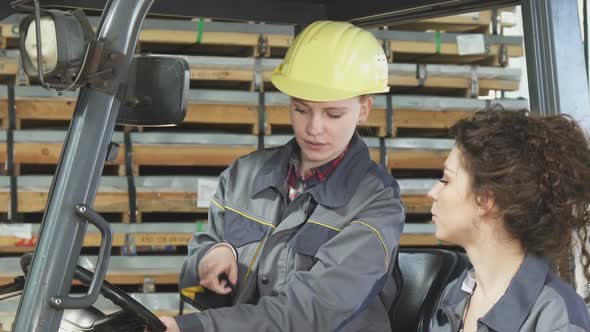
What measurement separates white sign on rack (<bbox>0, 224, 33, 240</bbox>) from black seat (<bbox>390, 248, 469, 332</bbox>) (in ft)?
11.2

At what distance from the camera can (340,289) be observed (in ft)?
7.73

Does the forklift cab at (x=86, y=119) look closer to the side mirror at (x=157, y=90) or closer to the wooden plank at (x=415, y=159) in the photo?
the side mirror at (x=157, y=90)

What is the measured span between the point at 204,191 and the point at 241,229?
3.43 meters

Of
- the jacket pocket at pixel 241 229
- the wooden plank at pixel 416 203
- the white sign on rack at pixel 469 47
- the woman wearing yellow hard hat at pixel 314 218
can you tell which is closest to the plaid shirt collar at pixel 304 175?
the woman wearing yellow hard hat at pixel 314 218

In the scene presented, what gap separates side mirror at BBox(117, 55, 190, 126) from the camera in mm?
1835

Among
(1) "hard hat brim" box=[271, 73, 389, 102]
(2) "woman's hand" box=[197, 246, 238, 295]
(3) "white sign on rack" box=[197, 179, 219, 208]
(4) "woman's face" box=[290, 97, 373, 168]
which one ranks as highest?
(1) "hard hat brim" box=[271, 73, 389, 102]

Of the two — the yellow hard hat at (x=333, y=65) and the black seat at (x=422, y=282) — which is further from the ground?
the yellow hard hat at (x=333, y=65)

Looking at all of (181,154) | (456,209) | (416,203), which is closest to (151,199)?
(181,154)

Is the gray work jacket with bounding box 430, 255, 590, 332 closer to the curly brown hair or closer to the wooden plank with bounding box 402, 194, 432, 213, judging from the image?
the curly brown hair

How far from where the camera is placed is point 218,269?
2.52m

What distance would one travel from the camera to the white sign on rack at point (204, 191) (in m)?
6.04

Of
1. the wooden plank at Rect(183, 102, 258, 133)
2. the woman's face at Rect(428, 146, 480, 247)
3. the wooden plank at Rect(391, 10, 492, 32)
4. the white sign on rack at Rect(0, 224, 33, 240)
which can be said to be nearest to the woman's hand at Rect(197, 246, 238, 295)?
the woman's face at Rect(428, 146, 480, 247)

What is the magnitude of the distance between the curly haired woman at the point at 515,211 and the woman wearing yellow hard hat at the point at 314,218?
26cm

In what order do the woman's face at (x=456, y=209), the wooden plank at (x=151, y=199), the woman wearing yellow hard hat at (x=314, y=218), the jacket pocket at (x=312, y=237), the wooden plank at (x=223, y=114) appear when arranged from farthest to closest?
the wooden plank at (x=223, y=114) < the wooden plank at (x=151, y=199) < the jacket pocket at (x=312, y=237) < the woman wearing yellow hard hat at (x=314, y=218) < the woman's face at (x=456, y=209)
